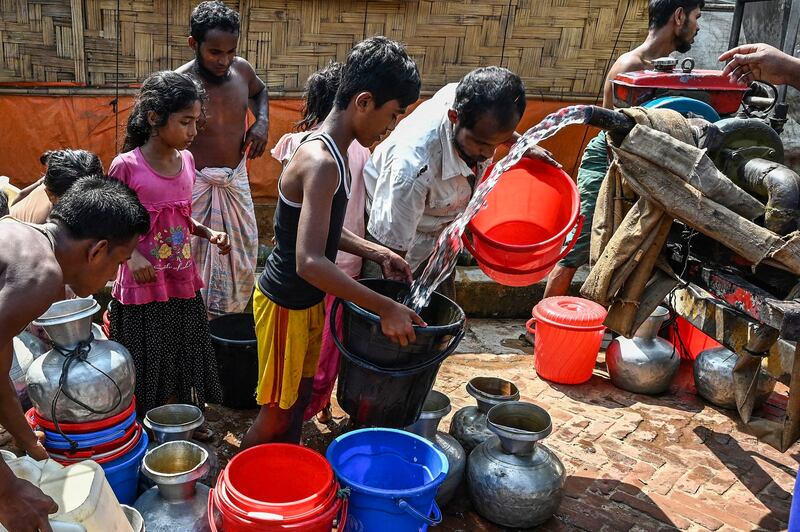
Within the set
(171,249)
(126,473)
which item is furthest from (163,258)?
(126,473)

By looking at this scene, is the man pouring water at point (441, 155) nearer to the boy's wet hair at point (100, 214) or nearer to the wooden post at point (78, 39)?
the boy's wet hair at point (100, 214)

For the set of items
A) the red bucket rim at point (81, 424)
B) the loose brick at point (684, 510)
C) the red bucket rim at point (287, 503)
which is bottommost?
the loose brick at point (684, 510)

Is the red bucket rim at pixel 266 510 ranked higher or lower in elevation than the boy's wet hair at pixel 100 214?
lower

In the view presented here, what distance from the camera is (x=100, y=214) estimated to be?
2.50 metres

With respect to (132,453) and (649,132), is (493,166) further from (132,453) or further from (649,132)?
(132,453)

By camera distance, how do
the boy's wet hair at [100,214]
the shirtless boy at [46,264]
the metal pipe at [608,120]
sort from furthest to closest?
the metal pipe at [608,120]
the boy's wet hair at [100,214]
the shirtless boy at [46,264]

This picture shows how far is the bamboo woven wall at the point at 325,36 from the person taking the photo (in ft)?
19.5

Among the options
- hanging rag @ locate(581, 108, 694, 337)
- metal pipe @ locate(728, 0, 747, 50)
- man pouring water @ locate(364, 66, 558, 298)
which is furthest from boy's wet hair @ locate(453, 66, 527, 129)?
metal pipe @ locate(728, 0, 747, 50)

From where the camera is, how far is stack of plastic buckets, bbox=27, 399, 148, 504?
2957mm

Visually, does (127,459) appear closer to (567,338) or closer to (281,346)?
(281,346)

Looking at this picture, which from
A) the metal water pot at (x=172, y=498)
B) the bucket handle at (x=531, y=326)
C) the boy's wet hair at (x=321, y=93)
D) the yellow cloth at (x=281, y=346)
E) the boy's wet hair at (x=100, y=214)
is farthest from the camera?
the bucket handle at (x=531, y=326)

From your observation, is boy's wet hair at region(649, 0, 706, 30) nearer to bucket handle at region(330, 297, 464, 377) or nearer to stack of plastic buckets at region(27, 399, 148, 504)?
bucket handle at region(330, 297, 464, 377)

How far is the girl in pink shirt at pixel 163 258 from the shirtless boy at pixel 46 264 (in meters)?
0.73

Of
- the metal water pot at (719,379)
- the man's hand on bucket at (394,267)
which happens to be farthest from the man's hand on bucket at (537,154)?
the metal water pot at (719,379)
